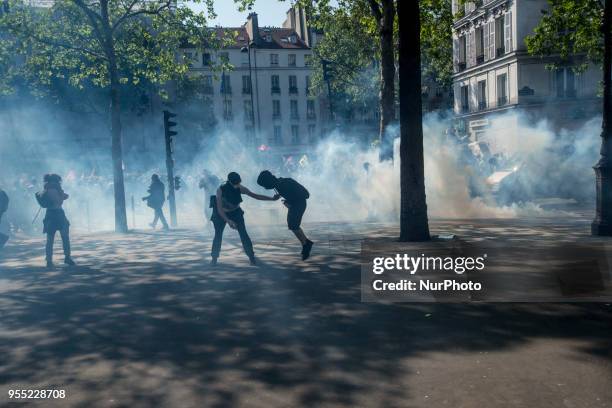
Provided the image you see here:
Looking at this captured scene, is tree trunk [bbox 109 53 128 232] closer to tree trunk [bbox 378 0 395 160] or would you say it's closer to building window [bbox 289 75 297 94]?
tree trunk [bbox 378 0 395 160]

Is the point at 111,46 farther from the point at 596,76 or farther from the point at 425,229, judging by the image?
the point at 596,76

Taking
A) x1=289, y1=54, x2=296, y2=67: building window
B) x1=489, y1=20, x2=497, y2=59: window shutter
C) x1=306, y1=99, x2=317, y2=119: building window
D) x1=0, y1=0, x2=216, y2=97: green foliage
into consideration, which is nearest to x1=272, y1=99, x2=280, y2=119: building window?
x1=306, y1=99, x2=317, y2=119: building window

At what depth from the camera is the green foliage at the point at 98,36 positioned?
1761 cm

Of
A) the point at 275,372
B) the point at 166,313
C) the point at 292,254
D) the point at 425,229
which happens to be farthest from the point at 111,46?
the point at 275,372

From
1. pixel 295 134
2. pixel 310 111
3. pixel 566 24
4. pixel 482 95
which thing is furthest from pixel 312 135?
pixel 566 24

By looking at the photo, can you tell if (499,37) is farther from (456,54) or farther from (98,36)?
(98,36)

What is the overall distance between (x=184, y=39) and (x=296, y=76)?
52.6 meters

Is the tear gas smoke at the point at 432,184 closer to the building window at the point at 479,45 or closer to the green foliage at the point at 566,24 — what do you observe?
the green foliage at the point at 566,24

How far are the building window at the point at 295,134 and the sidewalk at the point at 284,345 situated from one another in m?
61.6

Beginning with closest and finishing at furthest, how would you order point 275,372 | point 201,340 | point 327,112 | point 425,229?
point 275,372 < point 201,340 < point 425,229 < point 327,112

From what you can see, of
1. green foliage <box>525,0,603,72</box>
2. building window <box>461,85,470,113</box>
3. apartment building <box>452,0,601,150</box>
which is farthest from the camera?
building window <box>461,85,470,113</box>

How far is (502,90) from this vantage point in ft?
126

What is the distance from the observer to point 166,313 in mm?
7352

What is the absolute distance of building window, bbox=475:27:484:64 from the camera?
134 feet
